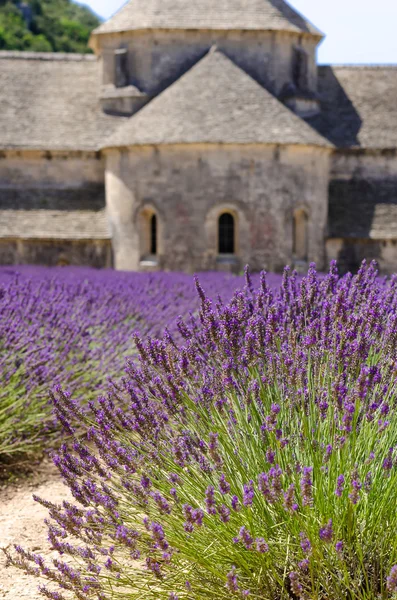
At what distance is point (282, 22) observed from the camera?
2555 centimetres

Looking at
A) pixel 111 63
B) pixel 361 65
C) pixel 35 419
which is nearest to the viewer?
pixel 35 419

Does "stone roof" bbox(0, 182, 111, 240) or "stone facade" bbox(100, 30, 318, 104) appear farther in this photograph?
"stone facade" bbox(100, 30, 318, 104)

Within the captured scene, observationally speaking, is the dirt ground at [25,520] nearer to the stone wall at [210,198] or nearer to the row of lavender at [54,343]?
the row of lavender at [54,343]

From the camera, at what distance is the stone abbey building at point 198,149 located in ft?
75.6

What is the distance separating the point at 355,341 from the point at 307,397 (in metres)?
0.33

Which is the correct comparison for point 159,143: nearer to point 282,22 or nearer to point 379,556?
point 282,22

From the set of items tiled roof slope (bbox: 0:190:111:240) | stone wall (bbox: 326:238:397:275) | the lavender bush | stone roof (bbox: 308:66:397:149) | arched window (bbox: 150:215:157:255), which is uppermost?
the lavender bush

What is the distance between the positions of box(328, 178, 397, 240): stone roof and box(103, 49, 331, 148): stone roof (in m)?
2.28

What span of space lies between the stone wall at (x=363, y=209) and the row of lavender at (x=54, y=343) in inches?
568

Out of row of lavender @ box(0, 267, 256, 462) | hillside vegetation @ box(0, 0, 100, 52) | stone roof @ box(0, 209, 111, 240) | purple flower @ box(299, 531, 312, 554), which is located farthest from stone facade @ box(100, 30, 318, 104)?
hillside vegetation @ box(0, 0, 100, 52)

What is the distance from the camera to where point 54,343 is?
7461 mm

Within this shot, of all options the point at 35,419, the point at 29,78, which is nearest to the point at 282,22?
the point at 29,78

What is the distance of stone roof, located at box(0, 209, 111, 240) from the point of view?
23750 millimetres

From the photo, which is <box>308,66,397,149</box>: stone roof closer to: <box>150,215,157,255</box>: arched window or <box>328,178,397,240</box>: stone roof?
<box>328,178,397,240</box>: stone roof
